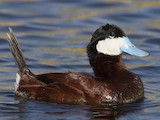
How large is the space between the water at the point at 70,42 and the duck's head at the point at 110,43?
2.06 ft

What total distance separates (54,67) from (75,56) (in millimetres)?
668

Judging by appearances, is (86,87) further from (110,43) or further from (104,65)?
(110,43)

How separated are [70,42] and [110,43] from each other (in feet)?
9.65

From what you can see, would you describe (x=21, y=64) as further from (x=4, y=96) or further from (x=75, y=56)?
(x=75, y=56)

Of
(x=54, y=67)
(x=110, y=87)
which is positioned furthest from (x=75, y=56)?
(x=110, y=87)

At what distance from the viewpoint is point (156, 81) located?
9391mm

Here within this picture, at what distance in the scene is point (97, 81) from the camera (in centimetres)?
824

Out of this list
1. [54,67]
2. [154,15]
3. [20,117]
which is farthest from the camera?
[154,15]

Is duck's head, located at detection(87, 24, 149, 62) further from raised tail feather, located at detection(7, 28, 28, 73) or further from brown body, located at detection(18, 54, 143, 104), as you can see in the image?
raised tail feather, located at detection(7, 28, 28, 73)

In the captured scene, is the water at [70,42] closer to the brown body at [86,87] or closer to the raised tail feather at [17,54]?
the brown body at [86,87]

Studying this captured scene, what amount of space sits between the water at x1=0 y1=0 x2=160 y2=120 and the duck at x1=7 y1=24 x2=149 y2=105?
103 mm

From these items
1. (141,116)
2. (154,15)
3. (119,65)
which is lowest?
(141,116)

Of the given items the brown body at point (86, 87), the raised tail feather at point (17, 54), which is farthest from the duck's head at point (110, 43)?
the raised tail feather at point (17, 54)

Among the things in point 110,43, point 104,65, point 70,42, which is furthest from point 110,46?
point 70,42
